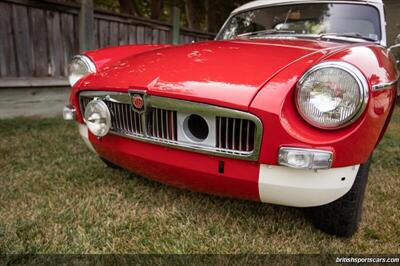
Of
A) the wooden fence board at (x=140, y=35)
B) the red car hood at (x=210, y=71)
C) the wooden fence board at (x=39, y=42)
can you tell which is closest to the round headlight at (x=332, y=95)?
the red car hood at (x=210, y=71)

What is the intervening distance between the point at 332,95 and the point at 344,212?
2.07ft

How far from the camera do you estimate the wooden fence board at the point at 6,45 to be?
4090mm

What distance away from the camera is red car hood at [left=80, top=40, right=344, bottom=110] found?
156cm

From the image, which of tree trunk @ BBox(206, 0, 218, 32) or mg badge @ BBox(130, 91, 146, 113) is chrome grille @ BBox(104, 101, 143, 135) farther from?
tree trunk @ BBox(206, 0, 218, 32)

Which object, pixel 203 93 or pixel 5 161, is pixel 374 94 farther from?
pixel 5 161

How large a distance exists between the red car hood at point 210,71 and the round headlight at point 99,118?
Result: 103 mm

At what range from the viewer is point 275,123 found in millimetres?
1447

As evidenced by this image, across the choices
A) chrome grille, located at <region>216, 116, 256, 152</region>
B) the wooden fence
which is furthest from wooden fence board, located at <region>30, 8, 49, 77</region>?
chrome grille, located at <region>216, 116, 256, 152</region>

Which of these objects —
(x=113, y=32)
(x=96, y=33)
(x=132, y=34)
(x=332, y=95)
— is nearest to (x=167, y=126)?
(x=332, y=95)

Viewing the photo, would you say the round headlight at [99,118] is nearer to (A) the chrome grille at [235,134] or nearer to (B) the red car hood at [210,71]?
(B) the red car hood at [210,71]

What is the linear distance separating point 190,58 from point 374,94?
0.96m

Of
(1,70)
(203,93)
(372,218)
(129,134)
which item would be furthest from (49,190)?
(1,70)

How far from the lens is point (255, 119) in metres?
1.46

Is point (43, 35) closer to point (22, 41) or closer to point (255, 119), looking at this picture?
point (22, 41)
